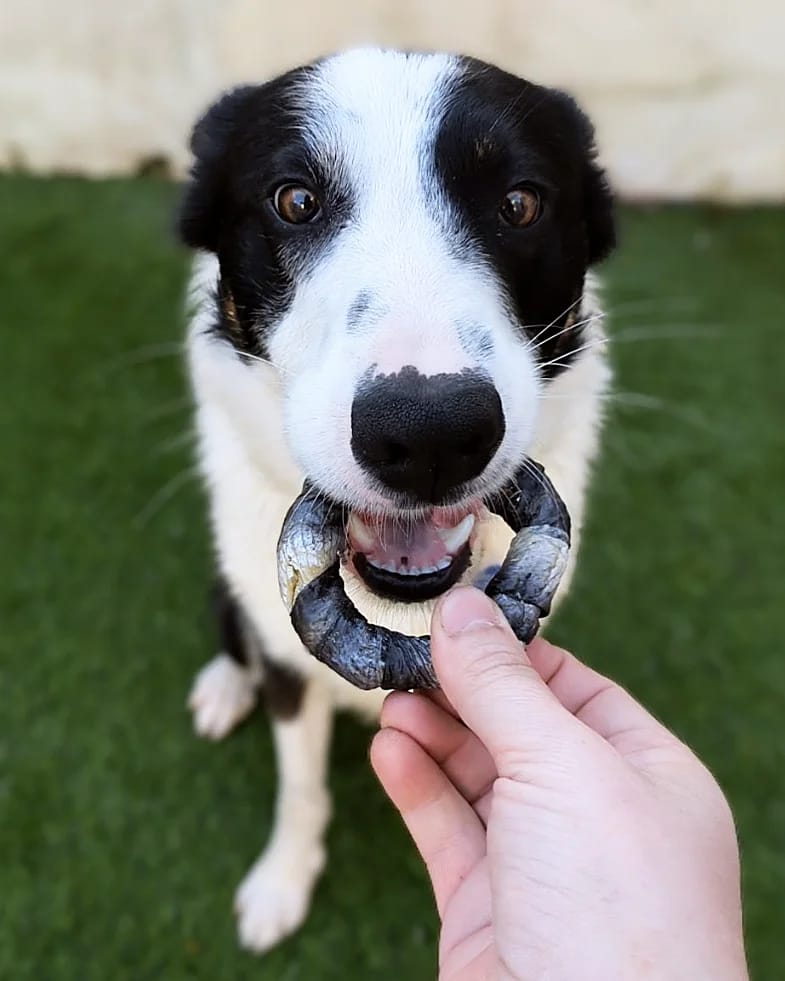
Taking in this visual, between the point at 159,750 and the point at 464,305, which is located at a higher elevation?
the point at 464,305

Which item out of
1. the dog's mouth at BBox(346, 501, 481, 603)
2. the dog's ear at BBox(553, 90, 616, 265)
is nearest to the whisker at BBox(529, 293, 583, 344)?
the dog's ear at BBox(553, 90, 616, 265)

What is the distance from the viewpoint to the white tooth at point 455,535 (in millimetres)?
1442

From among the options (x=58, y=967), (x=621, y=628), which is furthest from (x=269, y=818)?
(x=621, y=628)

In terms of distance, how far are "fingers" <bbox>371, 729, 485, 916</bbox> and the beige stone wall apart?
3.04m

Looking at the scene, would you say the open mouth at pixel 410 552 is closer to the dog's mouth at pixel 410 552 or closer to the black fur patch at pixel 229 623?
the dog's mouth at pixel 410 552

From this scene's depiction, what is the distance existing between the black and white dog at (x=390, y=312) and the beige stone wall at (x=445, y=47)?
2221mm

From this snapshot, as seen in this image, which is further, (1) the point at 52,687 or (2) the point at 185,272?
(2) the point at 185,272

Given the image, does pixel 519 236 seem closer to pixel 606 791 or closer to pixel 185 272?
pixel 606 791

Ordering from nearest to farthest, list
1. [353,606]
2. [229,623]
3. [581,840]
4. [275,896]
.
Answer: [581,840]
[353,606]
[275,896]
[229,623]

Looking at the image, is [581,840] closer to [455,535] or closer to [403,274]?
[455,535]

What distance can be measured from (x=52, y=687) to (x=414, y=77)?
69.7 inches

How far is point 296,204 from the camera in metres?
1.46

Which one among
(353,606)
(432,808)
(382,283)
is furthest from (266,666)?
(382,283)

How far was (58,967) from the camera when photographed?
2.08 metres
